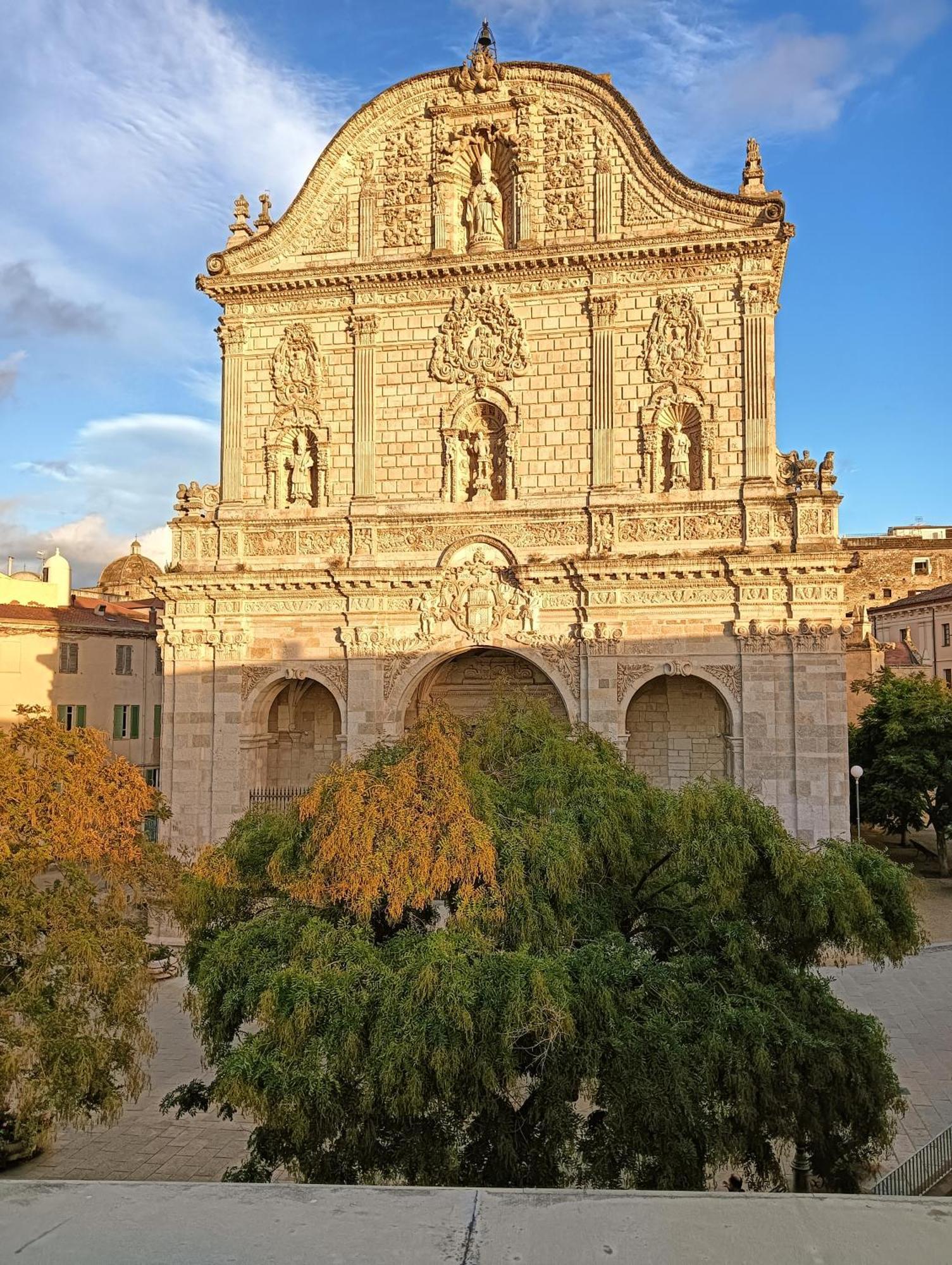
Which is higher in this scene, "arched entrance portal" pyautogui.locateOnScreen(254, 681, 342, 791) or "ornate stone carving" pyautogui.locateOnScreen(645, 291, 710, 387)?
"ornate stone carving" pyautogui.locateOnScreen(645, 291, 710, 387)

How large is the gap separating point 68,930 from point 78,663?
24.4 metres

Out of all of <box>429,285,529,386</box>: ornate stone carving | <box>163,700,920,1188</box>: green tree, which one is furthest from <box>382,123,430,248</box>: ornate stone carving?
<box>163,700,920,1188</box>: green tree

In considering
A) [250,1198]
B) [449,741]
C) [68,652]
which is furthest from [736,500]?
[68,652]

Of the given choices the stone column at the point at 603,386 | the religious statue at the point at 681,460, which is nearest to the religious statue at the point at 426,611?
the stone column at the point at 603,386

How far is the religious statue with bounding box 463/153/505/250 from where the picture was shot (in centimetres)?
2255

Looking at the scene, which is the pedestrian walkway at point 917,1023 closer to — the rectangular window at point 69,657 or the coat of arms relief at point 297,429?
the coat of arms relief at point 297,429

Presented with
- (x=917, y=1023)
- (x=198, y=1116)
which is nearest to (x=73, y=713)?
(x=198, y=1116)

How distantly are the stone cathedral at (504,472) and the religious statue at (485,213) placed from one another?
0.22 ft

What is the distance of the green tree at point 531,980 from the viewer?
23.6 ft

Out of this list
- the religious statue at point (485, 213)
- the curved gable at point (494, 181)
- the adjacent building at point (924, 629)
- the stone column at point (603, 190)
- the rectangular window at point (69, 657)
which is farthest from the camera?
the adjacent building at point (924, 629)

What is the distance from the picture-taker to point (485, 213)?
2262cm

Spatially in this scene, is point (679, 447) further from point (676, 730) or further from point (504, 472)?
point (676, 730)

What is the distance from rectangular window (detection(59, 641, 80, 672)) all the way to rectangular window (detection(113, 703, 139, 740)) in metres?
2.10

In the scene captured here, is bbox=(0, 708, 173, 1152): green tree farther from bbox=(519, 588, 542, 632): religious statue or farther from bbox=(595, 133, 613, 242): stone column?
bbox=(595, 133, 613, 242): stone column
